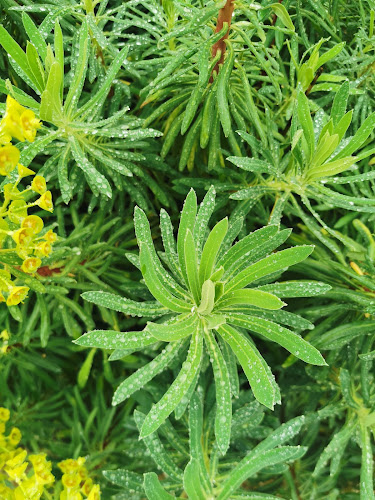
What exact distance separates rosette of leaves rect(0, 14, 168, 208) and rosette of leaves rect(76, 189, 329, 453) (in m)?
0.23

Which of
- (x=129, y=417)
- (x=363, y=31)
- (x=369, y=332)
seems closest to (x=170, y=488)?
(x=129, y=417)

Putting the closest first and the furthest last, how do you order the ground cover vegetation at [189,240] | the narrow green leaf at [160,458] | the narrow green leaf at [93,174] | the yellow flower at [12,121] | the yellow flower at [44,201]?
the yellow flower at [12,121], the yellow flower at [44,201], the ground cover vegetation at [189,240], the narrow green leaf at [93,174], the narrow green leaf at [160,458]

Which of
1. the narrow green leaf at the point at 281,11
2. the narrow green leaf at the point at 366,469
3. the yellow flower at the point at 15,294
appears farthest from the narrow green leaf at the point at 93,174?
the narrow green leaf at the point at 366,469

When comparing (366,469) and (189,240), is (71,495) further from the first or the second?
(366,469)

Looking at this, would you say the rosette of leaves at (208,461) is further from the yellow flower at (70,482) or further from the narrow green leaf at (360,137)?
the narrow green leaf at (360,137)

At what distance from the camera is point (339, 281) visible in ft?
4.52

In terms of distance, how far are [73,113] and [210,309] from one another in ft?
1.86

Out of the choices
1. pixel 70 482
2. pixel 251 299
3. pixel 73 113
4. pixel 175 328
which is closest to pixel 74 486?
pixel 70 482

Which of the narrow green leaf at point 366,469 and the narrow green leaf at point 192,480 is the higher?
the narrow green leaf at point 192,480

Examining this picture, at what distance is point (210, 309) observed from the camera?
2.99 feet

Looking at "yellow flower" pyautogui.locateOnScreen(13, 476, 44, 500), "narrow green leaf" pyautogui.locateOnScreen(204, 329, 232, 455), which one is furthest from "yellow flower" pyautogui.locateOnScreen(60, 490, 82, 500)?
"narrow green leaf" pyautogui.locateOnScreen(204, 329, 232, 455)

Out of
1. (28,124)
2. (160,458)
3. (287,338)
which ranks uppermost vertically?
(28,124)

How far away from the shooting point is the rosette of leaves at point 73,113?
36.8 inches

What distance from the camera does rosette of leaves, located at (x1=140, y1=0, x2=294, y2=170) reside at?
0.99m
